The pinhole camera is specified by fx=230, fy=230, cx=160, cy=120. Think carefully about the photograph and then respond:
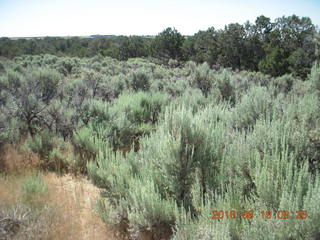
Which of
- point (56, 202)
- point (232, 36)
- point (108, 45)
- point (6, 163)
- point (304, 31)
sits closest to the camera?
point (56, 202)

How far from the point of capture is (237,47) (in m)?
46.0

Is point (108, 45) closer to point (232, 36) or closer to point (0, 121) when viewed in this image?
point (232, 36)

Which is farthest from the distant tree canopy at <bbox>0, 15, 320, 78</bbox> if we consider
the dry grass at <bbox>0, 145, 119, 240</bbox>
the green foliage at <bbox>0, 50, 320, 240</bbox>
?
the dry grass at <bbox>0, 145, 119, 240</bbox>

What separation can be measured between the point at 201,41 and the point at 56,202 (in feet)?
169

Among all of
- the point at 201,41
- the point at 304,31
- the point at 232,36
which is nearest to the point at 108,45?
the point at 201,41

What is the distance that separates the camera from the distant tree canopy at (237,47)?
3491cm

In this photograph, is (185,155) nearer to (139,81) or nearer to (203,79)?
→ (203,79)

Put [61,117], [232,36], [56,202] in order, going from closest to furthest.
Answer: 1. [56,202]
2. [61,117]
3. [232,36]

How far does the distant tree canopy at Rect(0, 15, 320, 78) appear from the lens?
34906 millimetres

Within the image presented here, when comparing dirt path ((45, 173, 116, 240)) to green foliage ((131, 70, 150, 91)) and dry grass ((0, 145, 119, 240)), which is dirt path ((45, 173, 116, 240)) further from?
green foliage ((131, 70, 150, 91))

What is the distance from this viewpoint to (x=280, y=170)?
2.38m
